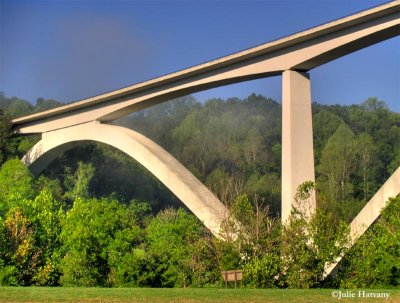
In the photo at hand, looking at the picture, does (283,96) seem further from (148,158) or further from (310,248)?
(148,158)

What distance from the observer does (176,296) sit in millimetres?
14773

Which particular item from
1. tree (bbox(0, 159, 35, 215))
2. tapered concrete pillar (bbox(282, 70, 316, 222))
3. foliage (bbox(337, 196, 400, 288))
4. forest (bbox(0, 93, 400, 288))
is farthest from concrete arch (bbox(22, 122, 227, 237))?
foliage (bbox(337, 196, 400, 288))

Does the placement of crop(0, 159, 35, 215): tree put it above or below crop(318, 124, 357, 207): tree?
below

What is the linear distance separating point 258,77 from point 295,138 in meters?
3.67

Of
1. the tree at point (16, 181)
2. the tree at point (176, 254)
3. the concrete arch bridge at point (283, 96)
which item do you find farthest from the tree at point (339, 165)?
the tree at point (176, 254)

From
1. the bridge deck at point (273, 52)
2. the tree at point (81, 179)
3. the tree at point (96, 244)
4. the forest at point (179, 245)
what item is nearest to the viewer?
the forest at point (179, 245)

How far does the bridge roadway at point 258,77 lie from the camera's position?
830 inches

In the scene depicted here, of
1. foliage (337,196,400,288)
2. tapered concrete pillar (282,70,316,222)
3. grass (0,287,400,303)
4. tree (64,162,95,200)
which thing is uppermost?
tree (64,162,95,200)

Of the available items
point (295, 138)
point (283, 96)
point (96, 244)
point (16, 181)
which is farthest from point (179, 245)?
point (16, 181)

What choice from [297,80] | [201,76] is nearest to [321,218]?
[297,80]

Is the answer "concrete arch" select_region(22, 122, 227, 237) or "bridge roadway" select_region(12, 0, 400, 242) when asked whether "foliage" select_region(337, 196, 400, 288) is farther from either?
"concrete arch" select_region(22, 122, 227, 237)

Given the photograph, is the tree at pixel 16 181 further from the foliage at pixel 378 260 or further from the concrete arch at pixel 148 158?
the foliage at pixel 378 260

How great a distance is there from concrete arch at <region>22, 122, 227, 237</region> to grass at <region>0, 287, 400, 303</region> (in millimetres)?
7060

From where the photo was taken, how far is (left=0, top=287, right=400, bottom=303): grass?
1427cm
